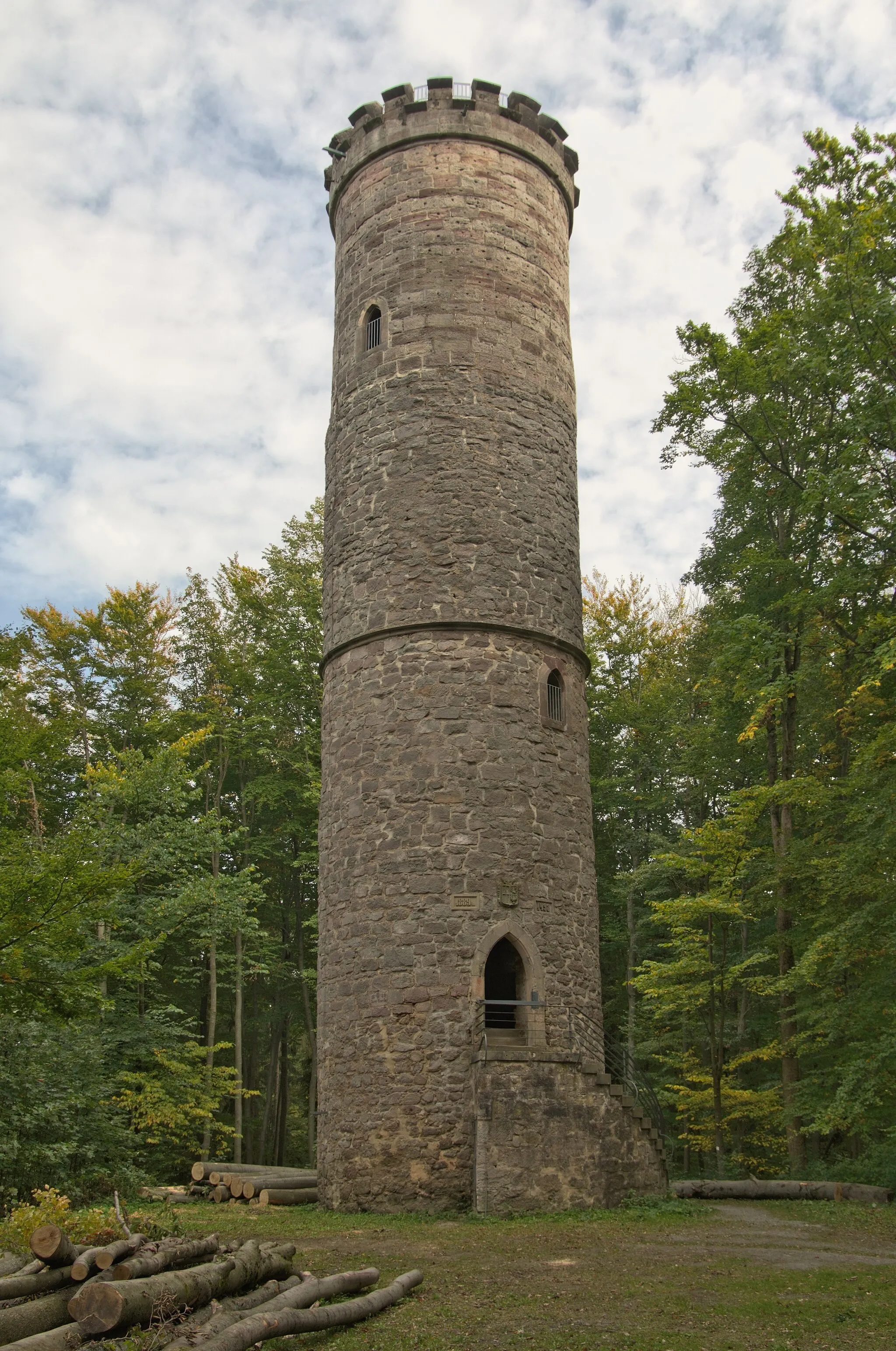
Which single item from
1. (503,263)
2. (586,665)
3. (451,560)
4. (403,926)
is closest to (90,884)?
(403,926)

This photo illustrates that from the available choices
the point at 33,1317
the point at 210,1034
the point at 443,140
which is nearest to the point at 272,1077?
the point at 210,1034

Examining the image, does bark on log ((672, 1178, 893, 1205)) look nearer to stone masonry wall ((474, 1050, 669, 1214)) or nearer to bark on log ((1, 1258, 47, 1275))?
stone masonry wall ((474, 1050, 669, 1214))

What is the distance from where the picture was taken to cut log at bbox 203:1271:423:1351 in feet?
16.0

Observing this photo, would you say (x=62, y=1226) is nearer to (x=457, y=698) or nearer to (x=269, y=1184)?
(x=457, y=698)

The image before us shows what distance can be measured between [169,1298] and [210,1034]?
16.1m

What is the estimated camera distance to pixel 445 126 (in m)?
14.5

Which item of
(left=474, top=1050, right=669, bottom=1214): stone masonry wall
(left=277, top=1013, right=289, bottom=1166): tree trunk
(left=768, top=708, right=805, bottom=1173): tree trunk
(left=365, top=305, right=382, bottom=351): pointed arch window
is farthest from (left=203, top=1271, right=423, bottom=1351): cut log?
(left=277, top=1013, right=289, bottom=1166): tree trunk

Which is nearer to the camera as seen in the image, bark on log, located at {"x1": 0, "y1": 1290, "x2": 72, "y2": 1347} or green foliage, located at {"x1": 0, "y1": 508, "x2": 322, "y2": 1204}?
bark on log, located at {"x1": 0, "y1": 1290, "x2": 72, "y2": 1347}

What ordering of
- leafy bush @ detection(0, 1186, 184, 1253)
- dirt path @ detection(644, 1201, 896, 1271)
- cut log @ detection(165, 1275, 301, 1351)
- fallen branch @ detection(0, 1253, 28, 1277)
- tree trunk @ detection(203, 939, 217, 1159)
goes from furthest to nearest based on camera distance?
tree trunk @ detection(203, 939, 217, 1159)
dirt path @ detection(644, 1201, 896, 1271)
leafy bush @ detection(0, 1186, 184, 1253)
fallen branch @ detection(0, 1253, 28, 1277)
cut log @ detection(165, 1275, 301, 1351)

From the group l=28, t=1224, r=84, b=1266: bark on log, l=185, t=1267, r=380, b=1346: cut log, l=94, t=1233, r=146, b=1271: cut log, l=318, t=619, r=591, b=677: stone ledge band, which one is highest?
l=318, t=619, r=591, b=677: stone ledge band

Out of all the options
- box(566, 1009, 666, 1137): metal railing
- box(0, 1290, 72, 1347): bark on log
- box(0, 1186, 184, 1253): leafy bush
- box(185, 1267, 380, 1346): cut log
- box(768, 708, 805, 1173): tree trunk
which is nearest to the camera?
box(0, 1290, 72, 1347): bark on log

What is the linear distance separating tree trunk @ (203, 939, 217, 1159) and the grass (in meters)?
7.62

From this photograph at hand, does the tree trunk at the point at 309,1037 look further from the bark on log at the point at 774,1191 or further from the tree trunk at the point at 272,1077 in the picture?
the bark on log at the point at 774,1191

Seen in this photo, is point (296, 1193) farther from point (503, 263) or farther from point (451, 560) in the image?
point (503, 263)
